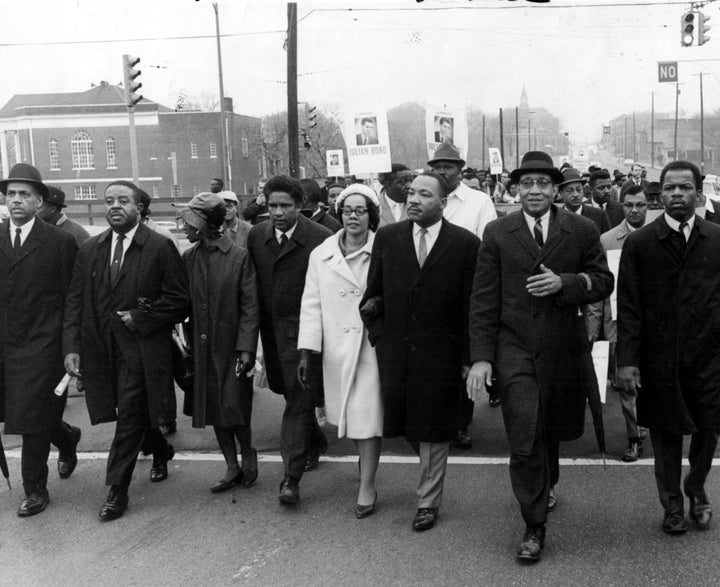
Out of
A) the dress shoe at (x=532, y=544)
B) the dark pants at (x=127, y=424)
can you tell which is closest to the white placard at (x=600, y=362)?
the dress shoe at (x=532, y=544)

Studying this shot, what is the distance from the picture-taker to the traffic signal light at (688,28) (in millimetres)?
19478

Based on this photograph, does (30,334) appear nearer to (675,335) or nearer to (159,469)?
(159,469)

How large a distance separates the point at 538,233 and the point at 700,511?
1.85 meters

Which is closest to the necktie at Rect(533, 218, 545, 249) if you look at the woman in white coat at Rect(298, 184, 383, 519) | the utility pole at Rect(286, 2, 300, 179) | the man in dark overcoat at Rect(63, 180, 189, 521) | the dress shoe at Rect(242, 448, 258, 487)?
the woman in white coat at Rect(298, 184, 383, 519)

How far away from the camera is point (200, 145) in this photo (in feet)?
221

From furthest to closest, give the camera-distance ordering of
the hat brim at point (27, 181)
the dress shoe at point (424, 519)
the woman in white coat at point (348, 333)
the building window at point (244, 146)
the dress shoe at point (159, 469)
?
the building window at point (244, 146), the dress shoe at point (159, 469), the hat brim at point (27, 181), the woman in white coat at point (348, 333), the dress shoe at point (424, 519)

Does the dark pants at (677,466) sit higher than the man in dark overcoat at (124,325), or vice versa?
the man in dark overcoat at (124,325)

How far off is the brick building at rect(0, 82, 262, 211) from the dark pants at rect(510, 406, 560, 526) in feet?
194

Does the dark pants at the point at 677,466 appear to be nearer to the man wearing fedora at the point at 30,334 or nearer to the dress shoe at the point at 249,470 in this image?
the dress shoe at the point at 249,470

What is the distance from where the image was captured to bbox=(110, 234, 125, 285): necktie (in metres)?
5.84

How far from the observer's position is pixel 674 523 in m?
4.95

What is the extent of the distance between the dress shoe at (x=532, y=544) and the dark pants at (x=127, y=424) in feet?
8.45

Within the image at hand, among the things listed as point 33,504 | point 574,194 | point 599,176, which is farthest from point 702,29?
point 33,504

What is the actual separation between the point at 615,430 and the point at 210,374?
3.46 meters
